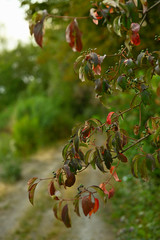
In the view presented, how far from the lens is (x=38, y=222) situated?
3471mm

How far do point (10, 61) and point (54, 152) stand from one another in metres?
12.8

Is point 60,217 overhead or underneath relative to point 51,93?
underneath

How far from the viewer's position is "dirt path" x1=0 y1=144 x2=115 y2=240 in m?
3.06

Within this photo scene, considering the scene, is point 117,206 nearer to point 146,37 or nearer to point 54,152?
point 146,37

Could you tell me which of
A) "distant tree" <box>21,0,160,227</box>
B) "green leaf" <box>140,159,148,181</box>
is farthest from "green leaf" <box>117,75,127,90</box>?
"green leaf" <box>140,159,148,181</box>

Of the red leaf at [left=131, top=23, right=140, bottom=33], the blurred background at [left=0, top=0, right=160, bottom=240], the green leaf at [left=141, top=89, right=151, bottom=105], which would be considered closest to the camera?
the red leaf at [left=131, top=23, right=140, bottom=33]

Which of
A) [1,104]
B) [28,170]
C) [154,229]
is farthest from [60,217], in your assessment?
[1,104]

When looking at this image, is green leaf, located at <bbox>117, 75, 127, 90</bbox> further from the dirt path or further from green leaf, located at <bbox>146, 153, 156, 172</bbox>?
the dirt path

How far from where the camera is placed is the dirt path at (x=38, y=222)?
3061 mm

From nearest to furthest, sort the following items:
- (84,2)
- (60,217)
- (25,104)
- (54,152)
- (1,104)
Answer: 1. (60,217)
2. (84,2)
3. (54,152)
4. (25,104)
5. (1,104)

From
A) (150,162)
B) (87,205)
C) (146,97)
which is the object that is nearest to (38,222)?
(87,205)

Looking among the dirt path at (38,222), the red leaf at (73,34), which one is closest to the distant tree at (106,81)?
the red leaf at (73,34)

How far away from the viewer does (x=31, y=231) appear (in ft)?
10.6

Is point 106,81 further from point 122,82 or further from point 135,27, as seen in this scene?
point 135,27
